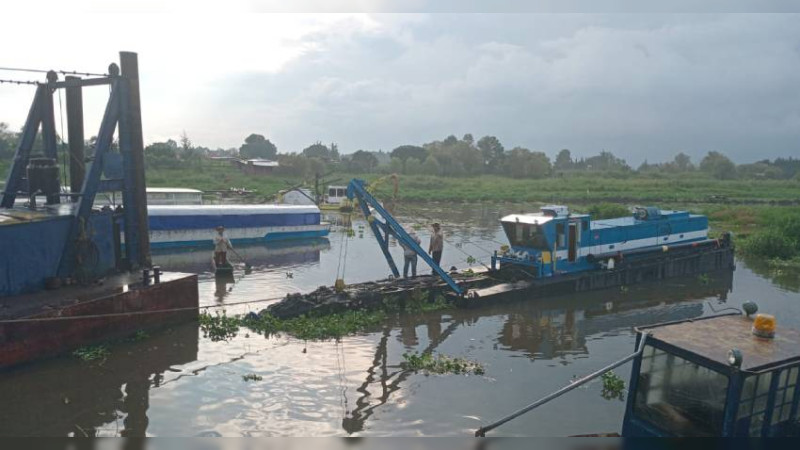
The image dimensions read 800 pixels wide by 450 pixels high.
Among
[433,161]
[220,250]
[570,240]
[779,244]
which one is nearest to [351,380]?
[570,240]

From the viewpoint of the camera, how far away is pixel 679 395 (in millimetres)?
6801

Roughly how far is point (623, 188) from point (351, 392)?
72249 millimetres

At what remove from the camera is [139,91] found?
50.2ft

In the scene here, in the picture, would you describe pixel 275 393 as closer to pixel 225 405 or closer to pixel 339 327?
pixel 225 405

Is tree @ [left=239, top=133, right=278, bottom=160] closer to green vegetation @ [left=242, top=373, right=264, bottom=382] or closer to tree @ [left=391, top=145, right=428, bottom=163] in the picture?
tree @ [left=391, top=145, right=428, bottom=163]

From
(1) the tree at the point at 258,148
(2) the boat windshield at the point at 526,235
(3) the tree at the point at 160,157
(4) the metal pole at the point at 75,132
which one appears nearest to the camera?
(4) the metal pole at the point at 75,132

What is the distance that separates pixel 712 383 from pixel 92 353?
11.6m

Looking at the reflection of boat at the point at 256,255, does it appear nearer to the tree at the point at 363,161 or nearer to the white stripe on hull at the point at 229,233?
the white stripe on hull at the point at 229,233

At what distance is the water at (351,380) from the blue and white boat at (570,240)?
4.57 feet

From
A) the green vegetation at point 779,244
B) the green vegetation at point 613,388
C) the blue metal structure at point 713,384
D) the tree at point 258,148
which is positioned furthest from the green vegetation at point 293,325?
the tree at point 258,148

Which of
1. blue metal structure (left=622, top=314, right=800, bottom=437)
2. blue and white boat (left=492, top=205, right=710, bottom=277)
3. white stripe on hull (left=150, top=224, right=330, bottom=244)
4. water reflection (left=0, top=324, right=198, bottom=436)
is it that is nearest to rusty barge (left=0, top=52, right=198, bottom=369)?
water reflection (left=0, top=324, right=198, bottom=436)

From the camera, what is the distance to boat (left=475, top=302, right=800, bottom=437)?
6.23 metres

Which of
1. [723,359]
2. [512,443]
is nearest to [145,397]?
[512,443]

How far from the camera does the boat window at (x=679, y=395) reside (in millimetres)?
6418
